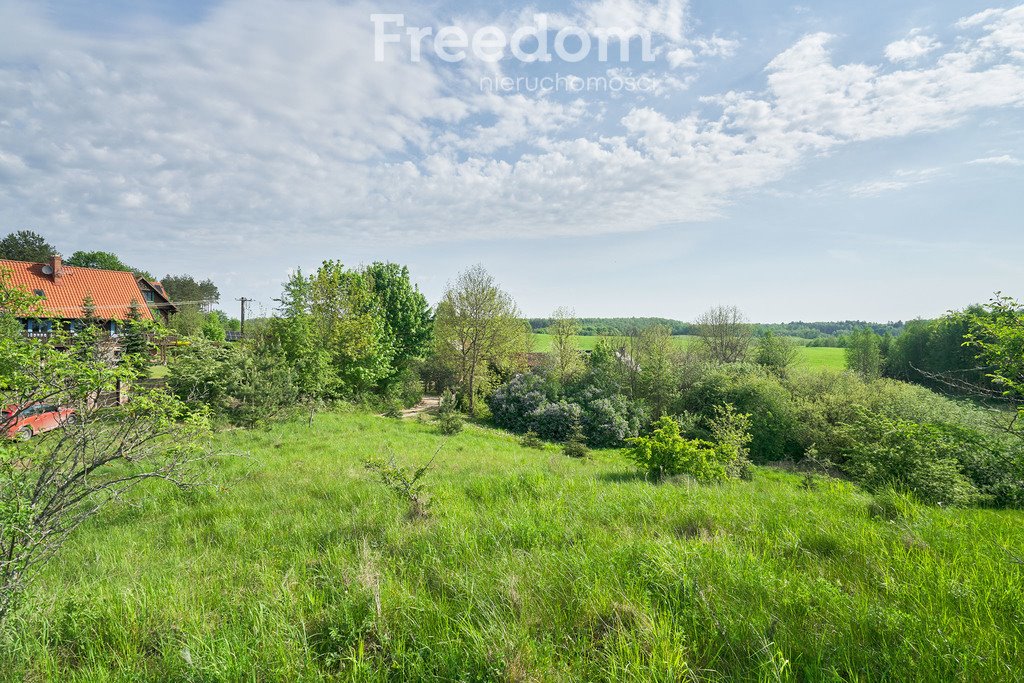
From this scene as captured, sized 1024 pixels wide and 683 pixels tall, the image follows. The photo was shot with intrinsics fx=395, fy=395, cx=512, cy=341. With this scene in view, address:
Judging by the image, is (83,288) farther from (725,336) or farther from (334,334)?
(725,336)

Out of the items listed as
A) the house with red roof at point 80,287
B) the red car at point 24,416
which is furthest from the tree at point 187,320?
the red car at point 24,416

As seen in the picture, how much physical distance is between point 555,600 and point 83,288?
141 feet

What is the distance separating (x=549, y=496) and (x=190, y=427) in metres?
4.81

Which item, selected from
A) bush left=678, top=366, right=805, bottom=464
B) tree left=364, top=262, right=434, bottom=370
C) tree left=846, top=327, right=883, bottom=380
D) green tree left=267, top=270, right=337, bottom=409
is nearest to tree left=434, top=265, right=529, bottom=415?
tree left=364, top=262, right=434, bottom=370

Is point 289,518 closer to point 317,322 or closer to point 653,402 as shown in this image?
point 317,322

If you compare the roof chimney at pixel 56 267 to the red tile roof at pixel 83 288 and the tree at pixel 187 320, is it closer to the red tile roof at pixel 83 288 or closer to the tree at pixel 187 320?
the red tile roof at pixel 83 288

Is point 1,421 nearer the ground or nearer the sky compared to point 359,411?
nearer the sky

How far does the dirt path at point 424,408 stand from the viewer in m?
26.8

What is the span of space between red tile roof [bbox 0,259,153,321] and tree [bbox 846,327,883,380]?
217 ft

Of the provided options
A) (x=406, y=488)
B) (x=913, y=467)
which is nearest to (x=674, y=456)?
(x=913, y=467)

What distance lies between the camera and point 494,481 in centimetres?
641

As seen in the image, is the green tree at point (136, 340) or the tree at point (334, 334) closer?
the green tree at point (136, 340)

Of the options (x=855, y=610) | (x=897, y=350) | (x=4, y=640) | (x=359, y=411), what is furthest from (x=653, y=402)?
(x=897, y=350)

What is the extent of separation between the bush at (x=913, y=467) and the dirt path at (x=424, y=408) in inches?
864
